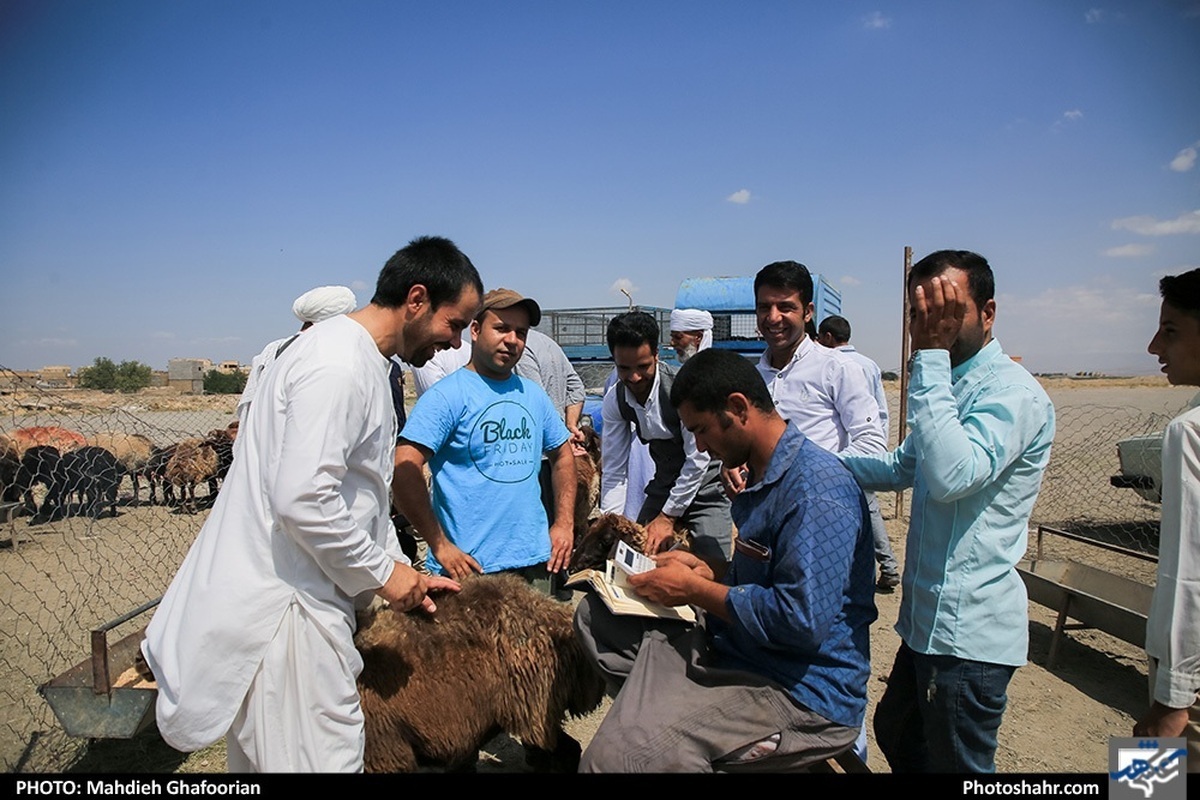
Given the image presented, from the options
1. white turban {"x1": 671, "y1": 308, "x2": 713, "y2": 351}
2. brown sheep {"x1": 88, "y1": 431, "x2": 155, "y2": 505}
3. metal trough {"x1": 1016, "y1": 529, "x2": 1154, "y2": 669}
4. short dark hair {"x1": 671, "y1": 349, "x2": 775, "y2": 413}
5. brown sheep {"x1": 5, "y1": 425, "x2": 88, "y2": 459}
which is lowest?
metal trough {"x1": 1016, "y1": 529, "x2": 1154, "y2": 669}

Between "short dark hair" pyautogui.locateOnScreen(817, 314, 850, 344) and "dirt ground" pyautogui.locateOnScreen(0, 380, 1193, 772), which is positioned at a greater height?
"short dark hair" pyautogui.locateOnScreen(817, 314, 850, 344)

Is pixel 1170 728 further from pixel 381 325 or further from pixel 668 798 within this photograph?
pixel 381 325

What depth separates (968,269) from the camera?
229 centimetres

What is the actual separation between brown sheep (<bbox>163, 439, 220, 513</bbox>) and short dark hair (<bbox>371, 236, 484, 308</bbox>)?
9.99 meters

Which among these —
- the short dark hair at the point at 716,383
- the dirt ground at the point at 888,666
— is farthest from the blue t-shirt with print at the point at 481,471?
the dirt ground at the point at 888,666

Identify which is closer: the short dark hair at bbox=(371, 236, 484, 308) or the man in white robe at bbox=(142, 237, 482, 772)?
the man in white robe at bbox=(142, 237, 482, 772)

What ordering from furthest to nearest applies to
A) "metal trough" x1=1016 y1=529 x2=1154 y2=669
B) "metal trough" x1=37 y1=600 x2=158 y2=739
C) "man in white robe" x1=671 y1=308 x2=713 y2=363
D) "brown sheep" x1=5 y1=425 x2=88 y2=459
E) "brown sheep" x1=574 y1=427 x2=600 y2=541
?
1. "brown sheep" x1=5 y1=425 x2=88 y2=459
2. "brown sheep" x1=574 y1=427 x2=600 y2=541
3. "man in white robe" x1=671 y1=308 x2=713 y2=363
4. "metal trough" x1=1016 y1=529 x2=1154 y2=669
5. "metal trough" x1=37 y1=600 x2=158 y2=739

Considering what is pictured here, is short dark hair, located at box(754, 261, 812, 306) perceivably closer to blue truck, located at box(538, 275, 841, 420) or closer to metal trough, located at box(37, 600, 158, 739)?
metal trough, located at box(37, 600, 158, 739)

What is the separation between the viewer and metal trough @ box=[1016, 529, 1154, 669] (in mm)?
4783

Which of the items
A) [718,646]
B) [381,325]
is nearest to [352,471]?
[381,325]

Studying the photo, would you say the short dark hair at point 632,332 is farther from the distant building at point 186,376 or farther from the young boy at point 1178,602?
the distant building at point 186,376

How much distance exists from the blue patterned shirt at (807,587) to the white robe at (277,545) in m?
1.19

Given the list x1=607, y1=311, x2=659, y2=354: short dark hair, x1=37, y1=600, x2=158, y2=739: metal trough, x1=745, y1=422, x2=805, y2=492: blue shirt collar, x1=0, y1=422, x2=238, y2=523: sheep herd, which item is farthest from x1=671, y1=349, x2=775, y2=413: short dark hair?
x1=0, y1=422, x2=238, y2=523: sheep herd

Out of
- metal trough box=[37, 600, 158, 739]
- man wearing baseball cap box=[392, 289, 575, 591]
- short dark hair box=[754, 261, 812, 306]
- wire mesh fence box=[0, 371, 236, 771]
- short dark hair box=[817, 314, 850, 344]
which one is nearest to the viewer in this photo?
metal trough box=[37, 600, 158, 739]
